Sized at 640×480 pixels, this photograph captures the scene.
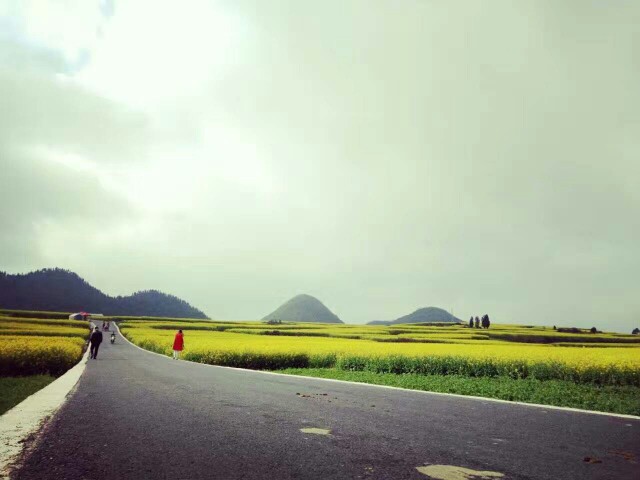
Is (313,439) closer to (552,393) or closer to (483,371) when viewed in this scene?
(552,393)

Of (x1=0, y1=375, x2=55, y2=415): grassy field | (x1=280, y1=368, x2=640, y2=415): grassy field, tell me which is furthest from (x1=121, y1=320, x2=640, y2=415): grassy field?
(x1=0, y1=375, x2=55, y2=415): grassy field

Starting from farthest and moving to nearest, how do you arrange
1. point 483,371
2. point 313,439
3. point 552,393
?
1. point 483,371
2. point 552,393
3. point 313,439

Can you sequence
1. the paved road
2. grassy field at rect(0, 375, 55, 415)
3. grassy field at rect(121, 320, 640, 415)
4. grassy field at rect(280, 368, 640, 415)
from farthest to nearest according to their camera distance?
grassy field at rect(121, 320, 640, 415)
grassy field at rect(280, 368, 640, 415)
grassy field at rect(0, 375, 55, 415)
the paved road

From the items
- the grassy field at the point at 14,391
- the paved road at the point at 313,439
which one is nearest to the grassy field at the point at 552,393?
the paved road at the point at 313,439

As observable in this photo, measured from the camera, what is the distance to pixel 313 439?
6.36 metres

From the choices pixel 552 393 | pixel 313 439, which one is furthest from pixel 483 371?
pixel 313 439

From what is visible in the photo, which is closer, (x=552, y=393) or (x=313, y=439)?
(x=313, y=439)

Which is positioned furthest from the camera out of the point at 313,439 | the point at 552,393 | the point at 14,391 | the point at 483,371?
the point at 483,371

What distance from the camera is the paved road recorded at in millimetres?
4898

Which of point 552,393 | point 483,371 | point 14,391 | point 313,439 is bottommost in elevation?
Result: point 14,391

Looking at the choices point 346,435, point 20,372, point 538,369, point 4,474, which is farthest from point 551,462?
point 20,372

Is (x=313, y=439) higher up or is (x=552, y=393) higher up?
(x=313, y=439)

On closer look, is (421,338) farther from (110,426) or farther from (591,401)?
(110,426)

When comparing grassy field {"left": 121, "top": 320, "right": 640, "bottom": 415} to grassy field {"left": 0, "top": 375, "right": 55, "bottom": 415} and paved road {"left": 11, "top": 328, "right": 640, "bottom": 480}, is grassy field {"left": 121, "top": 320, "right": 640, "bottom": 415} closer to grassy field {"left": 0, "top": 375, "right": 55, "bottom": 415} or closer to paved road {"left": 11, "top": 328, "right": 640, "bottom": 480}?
paved road {"left": 11, "top": 328, "right": 640, "bottom": 480}
